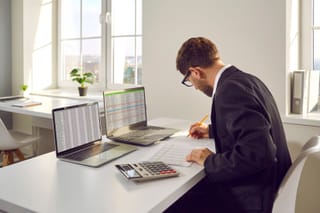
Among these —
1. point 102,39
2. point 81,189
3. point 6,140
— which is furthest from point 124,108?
point 102,39

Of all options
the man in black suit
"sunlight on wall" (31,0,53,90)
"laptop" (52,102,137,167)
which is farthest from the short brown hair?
"sunlight on wall" (31,0,53,90)

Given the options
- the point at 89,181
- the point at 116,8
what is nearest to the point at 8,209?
the point at 89,181

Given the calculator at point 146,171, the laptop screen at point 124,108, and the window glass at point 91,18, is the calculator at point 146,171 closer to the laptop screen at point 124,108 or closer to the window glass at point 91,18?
the laptop screen at point 124,108

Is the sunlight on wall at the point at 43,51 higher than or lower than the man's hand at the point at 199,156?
higher

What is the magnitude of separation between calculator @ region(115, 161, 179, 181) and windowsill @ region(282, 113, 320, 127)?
1140mm

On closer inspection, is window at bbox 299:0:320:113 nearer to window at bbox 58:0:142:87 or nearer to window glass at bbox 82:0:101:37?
window at bbox 58:0:142:87

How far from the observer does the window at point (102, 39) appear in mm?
3346

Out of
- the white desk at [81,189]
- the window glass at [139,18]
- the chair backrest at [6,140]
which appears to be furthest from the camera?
the window glass at [139,18]

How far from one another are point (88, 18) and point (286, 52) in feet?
7.75

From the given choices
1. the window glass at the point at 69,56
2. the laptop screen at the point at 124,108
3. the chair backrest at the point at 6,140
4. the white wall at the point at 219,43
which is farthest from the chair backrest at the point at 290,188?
the window glass at the point at 69,56

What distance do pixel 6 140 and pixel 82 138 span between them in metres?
1.50

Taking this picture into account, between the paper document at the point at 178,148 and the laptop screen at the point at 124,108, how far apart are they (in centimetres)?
27

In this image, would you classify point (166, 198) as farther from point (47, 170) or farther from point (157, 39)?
point (157, 39)

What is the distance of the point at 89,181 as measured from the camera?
1150mm
